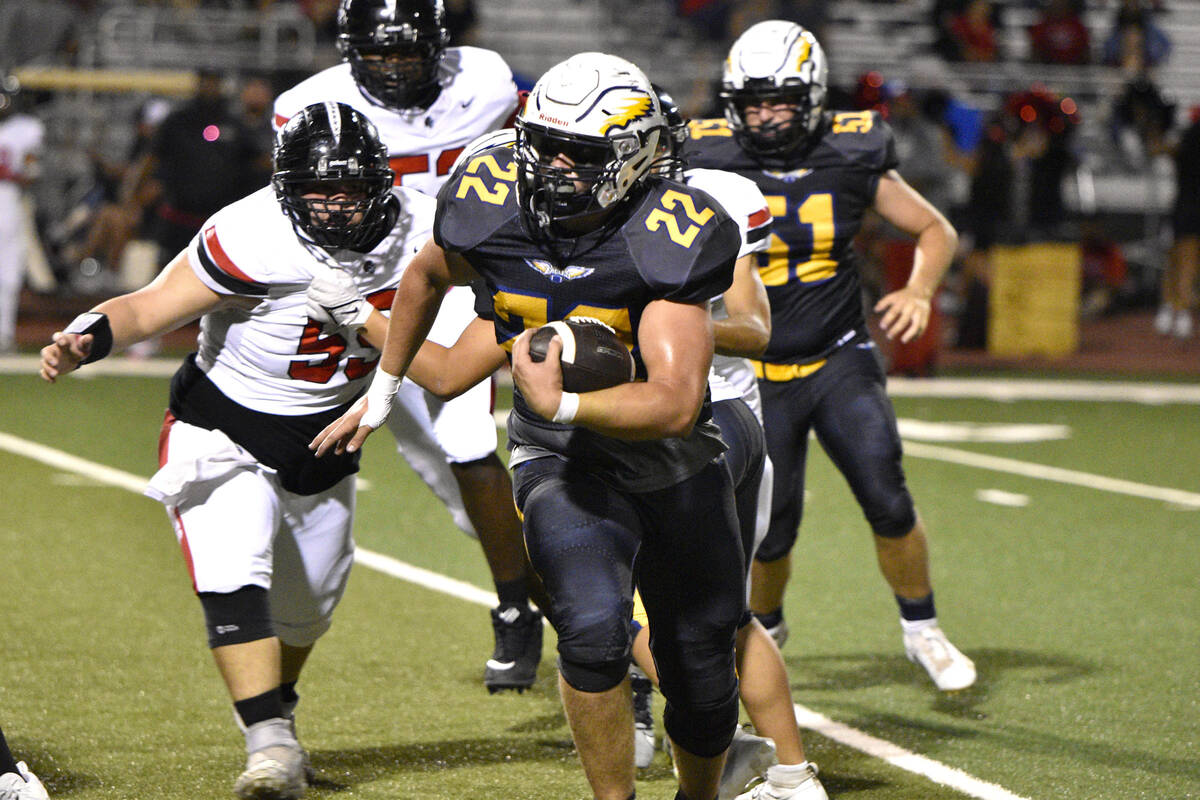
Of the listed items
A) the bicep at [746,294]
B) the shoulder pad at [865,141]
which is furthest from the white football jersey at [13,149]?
the bicep at [746,294]

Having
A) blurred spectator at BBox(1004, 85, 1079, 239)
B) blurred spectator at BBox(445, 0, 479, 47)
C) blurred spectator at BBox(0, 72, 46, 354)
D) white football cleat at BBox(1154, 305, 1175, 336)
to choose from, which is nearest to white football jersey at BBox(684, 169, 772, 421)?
blurred spectator at BBox(0, 72, 46, 354)

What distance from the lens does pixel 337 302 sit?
3553mm

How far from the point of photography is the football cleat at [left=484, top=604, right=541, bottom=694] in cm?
445

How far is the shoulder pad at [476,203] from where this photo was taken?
121 inches

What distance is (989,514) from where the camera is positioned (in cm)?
716

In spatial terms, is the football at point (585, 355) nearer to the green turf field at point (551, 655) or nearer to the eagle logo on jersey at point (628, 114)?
the eagle logo on jersey at point (628, 114)

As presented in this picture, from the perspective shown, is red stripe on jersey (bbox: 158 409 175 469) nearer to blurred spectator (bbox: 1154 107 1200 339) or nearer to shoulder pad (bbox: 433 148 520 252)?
shoulder pad (bbox: 433 148 520 252)

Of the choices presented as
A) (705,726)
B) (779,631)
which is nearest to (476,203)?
(705,726)

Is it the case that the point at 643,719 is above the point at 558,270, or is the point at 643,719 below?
below

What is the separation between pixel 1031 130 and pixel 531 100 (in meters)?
10.7

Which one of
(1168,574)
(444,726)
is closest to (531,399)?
(444,726)

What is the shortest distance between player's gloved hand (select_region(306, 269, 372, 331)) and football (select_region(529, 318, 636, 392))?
76cm

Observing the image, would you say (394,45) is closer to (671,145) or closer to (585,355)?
(671,145)

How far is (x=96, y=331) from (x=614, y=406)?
4.30 feet
